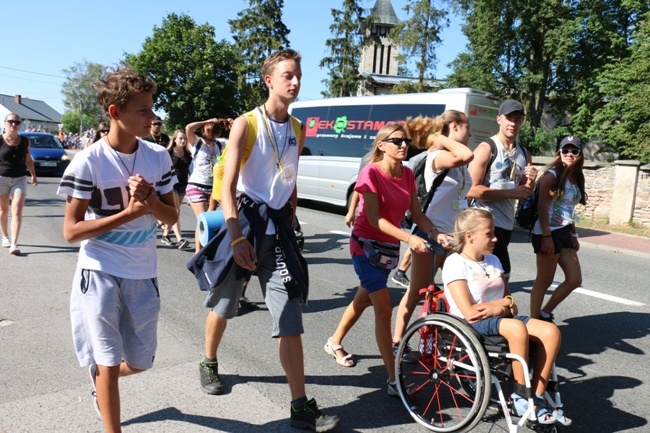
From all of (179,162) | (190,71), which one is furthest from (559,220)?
(190,71)

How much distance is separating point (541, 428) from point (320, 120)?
12.3m

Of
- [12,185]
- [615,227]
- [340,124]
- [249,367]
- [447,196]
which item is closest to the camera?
[249,367]

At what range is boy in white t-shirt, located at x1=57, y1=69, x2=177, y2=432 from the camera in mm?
2479

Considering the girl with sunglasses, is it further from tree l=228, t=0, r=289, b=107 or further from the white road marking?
tree l=228, t=0, r=289, b=107

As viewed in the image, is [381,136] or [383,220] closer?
[383,220]

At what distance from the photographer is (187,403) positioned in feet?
11.2

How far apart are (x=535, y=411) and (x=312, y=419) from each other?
1.18 m

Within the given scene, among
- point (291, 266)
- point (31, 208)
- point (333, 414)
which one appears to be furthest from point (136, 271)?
point (31, 208)

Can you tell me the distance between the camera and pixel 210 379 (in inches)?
141

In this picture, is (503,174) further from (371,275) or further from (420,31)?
(420,31)

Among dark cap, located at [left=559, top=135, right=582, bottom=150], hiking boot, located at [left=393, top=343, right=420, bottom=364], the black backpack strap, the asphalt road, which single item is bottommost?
the asphalt road

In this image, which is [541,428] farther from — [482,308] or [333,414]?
[333,414]

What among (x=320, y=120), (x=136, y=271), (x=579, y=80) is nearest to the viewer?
(x=136, y=271)

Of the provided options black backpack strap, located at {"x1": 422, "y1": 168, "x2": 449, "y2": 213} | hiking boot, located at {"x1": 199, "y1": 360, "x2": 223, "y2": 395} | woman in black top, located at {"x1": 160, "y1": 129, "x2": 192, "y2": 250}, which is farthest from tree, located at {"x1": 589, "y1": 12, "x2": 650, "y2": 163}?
hiking boot, located at {"x1": 199, "y1": 360, "x2": 223, "y2": 395}
